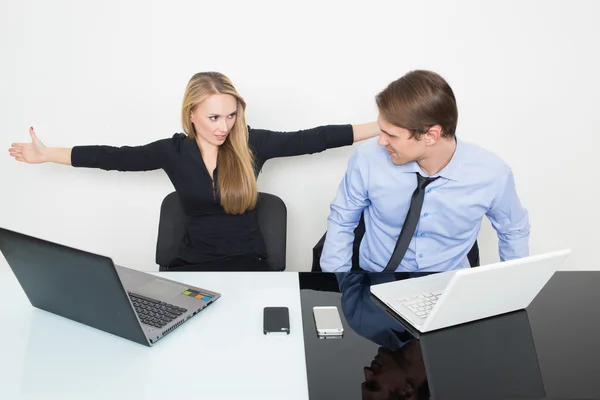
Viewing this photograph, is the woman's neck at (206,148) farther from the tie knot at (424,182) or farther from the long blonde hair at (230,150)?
the tie knot at (424,182)

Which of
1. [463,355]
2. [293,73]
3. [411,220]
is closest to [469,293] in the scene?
[463,355]

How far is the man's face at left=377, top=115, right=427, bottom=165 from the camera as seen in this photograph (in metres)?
1.70

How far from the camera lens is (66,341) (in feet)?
4.02

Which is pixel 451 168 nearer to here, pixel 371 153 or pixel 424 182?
pixel 424 182

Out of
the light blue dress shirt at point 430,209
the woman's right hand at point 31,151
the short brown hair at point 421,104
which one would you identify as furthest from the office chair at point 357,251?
the woman's right hand at point 31,151

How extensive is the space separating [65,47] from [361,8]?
1532 mm

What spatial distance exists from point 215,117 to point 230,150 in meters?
0.16

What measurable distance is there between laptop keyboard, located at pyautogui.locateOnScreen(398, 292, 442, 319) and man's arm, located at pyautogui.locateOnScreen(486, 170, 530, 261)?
588 mm

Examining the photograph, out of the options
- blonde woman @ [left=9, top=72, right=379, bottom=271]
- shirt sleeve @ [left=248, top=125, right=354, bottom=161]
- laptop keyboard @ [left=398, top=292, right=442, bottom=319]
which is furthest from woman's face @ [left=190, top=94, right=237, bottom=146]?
laptop keyboard @ [left=398, top=292, right=442, bottom=319]

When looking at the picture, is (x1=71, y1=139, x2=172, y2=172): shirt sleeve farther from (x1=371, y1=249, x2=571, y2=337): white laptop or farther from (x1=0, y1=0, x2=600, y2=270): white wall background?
(x1=371, y1=249, x2=571, y2=337): white laptop

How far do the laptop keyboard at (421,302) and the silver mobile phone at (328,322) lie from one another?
7.6 inches

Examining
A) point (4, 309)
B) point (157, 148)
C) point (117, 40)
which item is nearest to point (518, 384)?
point (4, 309)

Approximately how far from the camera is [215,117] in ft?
6.70

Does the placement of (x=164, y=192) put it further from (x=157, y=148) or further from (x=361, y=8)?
(x=361, y=8)
